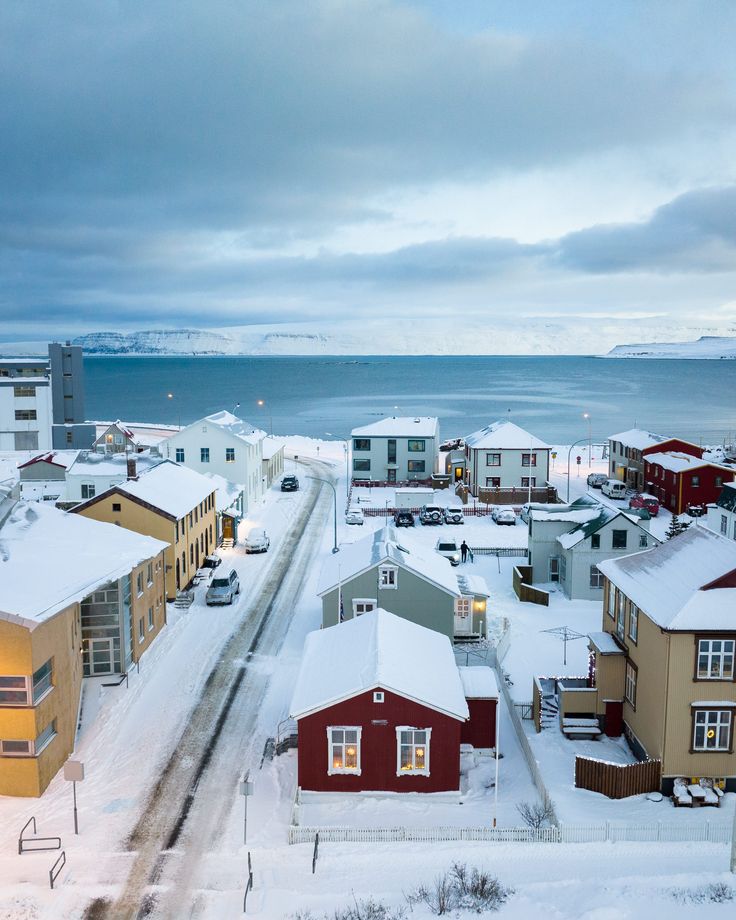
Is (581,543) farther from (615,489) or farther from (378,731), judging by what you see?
(615,489)

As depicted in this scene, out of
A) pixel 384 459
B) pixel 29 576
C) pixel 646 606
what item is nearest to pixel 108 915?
pixel 29 576

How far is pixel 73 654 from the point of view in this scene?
26938 mm

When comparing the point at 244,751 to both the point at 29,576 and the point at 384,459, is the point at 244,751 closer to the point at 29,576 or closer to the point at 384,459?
the point at 29,576

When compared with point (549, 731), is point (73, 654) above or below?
above

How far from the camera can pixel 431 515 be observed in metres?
59.0

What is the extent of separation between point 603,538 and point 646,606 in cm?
1807

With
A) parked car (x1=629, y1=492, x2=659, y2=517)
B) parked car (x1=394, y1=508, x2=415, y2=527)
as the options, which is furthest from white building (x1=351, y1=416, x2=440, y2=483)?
parked car (x1=629, y1=492, x2=659, y2=517)

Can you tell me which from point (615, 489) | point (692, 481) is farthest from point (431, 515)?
point (692, 481)

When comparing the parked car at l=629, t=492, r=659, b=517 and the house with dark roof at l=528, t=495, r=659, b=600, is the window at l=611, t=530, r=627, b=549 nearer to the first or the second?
the house with dark roof at l=528, t=495, r=659, b=600

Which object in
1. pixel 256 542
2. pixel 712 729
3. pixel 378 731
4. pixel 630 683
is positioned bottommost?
pixel 256 542

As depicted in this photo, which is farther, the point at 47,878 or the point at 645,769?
the point at 645,769

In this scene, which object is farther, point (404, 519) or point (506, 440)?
point (506, 440)

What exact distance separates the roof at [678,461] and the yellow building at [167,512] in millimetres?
38543

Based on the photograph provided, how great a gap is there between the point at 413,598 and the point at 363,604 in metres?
2.14
